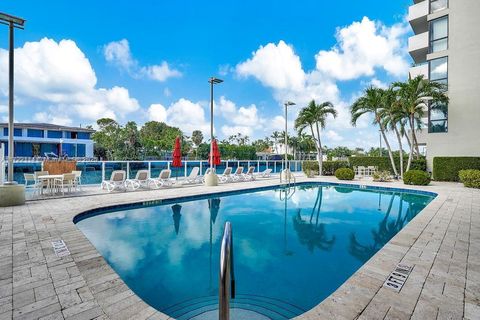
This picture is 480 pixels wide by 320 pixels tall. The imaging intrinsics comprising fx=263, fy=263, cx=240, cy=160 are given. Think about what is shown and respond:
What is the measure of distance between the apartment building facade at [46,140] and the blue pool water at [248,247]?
126 feet

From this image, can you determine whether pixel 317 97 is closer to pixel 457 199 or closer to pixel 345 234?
pixel 457 199

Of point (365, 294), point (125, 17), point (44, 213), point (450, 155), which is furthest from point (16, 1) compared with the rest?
point (450, 155)

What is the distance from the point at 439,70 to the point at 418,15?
16.9 ft

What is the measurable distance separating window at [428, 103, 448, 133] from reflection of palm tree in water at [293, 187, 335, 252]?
1363 centimetres

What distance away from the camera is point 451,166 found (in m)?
15.4

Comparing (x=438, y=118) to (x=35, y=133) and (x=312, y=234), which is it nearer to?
(x=312, y=234)

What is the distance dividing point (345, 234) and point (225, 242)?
5.23m

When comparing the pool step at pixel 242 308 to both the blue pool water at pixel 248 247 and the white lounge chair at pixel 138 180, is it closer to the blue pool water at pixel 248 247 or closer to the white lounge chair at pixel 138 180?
the blue pool water at pixel 248 247

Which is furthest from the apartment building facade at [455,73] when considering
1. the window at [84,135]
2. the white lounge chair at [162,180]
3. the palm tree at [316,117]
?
the window at [84,135]

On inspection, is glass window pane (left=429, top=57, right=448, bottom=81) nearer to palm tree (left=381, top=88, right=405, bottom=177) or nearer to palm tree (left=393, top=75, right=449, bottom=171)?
palm tree (left=393, top=75, right=449, bottom=171)

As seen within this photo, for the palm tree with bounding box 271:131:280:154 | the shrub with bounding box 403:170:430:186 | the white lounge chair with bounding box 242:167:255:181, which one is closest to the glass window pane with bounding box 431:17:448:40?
the shrub with bounding box 403:170:430:186

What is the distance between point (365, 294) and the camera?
9.19ft

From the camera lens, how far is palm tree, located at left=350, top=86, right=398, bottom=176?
16.7 metres

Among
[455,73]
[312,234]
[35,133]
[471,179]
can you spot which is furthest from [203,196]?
[35,133]
